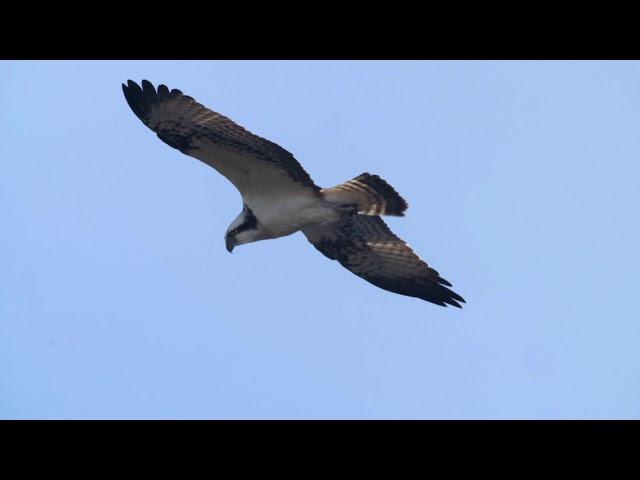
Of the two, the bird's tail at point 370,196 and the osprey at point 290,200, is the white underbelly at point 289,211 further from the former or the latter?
the bird's tail at point 370,196

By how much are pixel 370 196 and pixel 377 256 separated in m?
0.87

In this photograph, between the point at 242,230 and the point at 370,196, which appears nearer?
the point at 370,196

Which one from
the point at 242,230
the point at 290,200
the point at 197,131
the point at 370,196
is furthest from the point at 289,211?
the point at 197,131

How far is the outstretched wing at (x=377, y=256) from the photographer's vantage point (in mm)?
9148

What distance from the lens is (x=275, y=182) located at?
8.55 m

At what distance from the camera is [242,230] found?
8711 millimetres

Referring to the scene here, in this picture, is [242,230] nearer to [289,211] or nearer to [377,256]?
[289,211]

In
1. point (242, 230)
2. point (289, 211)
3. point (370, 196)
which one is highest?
point (370, 196)
